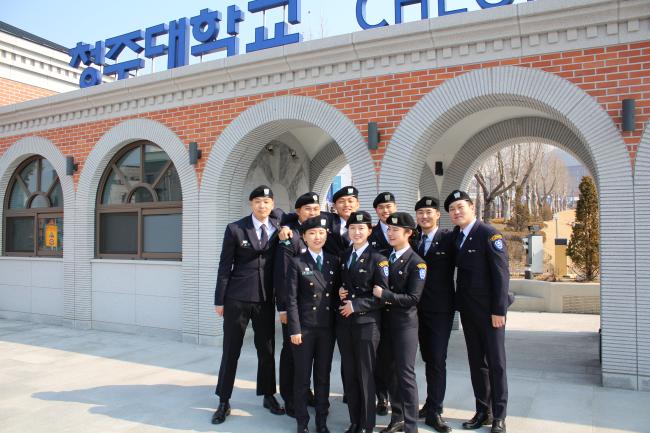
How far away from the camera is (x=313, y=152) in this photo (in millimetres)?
10633

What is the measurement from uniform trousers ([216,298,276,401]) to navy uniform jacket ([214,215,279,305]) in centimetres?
9

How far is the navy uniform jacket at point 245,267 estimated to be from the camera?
494 cm

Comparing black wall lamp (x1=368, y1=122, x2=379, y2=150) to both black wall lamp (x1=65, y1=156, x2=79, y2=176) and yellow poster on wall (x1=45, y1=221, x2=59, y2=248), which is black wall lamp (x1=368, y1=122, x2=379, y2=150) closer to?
black wall lamp (x1=65, y1=156, x2=79, y2=176)

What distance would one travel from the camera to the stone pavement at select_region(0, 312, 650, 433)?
467cm

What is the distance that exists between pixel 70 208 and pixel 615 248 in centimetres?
875

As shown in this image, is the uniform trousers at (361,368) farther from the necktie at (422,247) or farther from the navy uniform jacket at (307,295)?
the necktie at (422,247)

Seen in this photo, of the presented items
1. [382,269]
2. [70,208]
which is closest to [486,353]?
[382,269]

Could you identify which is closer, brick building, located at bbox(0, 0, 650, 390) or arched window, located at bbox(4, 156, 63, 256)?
brick building, located at bbox(0, 0, 650, 390)

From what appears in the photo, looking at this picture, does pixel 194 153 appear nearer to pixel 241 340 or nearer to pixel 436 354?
pixel 241 340

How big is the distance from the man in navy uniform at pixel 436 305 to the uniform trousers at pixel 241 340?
4.78 feet

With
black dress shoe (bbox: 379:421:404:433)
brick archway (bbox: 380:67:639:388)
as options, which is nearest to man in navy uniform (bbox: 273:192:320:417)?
black dress shoe (bbox: 379:421:404:433)

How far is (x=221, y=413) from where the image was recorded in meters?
4.75

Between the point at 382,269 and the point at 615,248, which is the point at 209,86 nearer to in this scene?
the point at 382,269

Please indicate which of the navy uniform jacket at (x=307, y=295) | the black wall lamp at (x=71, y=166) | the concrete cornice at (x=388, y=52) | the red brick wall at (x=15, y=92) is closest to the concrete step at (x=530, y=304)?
the concrete cornice at (x=388, y=52)
